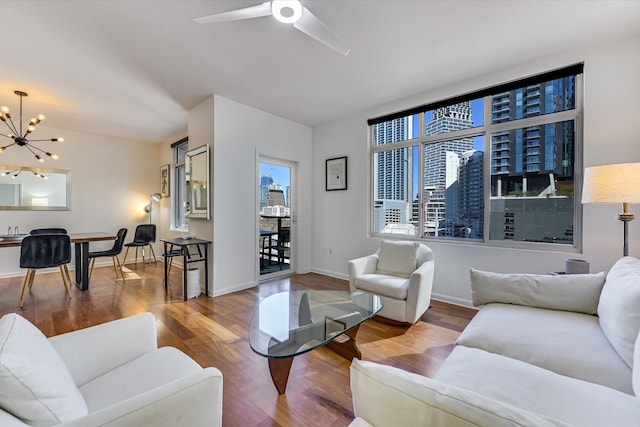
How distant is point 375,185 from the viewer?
416cm

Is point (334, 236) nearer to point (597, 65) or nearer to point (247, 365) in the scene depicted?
point (247, 365)

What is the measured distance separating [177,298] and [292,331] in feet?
7.70

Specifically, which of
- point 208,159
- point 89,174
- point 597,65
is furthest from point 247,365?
point 89,174

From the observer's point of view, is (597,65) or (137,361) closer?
(137,361)

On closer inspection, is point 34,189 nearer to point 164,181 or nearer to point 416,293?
point 164,181

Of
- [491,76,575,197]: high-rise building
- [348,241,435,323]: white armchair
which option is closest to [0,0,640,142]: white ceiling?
[491,76,575,197]: high-rise building

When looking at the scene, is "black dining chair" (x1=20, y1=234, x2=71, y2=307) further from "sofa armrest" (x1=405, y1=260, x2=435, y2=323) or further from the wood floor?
"sofa armrest" (x1=405, y1=260, x2=435, y2=323)

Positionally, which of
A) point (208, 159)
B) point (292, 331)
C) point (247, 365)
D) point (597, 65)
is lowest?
point (247, 365)

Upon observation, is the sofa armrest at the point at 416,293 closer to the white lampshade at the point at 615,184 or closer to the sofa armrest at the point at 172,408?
the white lampshade at the point at 615,184

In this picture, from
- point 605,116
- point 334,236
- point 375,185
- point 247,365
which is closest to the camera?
point 247,365

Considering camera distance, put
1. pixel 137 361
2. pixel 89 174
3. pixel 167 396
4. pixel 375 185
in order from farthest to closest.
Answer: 1. pixel 89 174
2. pixel 375 185
3. pixel 137 361
4. pixel 167 396

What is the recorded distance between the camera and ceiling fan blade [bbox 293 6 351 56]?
70.1 inches

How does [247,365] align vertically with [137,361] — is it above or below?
below

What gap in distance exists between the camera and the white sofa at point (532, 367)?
599 millimetres
